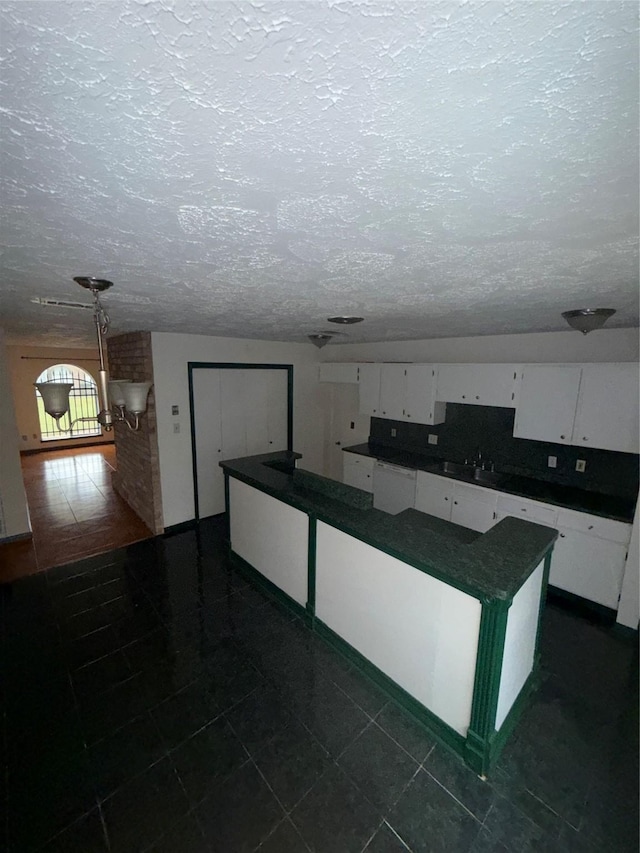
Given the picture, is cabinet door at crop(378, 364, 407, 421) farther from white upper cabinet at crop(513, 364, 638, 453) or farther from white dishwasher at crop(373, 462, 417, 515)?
white upper cabinet at crop(513, 364, 638, 453)

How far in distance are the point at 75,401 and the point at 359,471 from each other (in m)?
8.28

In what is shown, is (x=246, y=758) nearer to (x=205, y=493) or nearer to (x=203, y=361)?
(x=205, y=493)

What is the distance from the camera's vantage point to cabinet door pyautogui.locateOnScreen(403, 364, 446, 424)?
13.6ft

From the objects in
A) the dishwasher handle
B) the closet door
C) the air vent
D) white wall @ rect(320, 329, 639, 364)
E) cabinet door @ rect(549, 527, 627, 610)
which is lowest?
cabinet door @ rect(549, 527, 627, 610)

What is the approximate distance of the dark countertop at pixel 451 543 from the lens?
5.80ft

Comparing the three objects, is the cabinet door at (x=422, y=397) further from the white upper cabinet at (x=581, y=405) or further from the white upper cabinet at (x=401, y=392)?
the white upper cabinet at (x=581, y=405)

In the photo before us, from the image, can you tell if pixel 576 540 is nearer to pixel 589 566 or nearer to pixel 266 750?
pixel 589 566

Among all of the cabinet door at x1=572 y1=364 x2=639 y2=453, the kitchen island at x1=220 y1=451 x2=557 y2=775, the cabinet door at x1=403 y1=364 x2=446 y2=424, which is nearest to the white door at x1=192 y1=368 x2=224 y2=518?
the kitchen island at x1=220 y1=451 x2=557 y2=775

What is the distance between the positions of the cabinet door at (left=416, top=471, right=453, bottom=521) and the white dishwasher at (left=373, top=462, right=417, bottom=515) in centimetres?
9

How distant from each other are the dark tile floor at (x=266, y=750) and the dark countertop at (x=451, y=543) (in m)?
0.97

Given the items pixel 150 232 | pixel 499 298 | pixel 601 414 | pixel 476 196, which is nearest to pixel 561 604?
pixel 601 414

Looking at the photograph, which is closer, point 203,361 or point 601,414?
point 601,414

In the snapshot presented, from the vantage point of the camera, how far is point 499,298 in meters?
1.94

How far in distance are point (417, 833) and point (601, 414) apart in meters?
3.05
